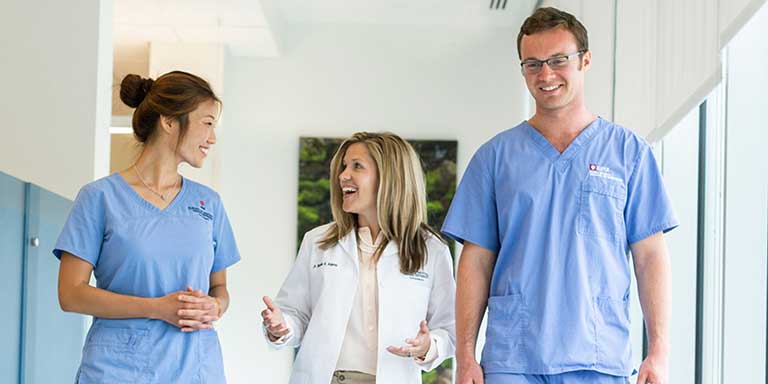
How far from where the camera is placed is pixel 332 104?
8562 millimetres

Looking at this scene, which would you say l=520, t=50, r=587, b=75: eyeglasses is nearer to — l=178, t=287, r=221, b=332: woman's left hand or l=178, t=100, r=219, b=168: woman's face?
l=178, t=100, r=219, b=168: woman's face

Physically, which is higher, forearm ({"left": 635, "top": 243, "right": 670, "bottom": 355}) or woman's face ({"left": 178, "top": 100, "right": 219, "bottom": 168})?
woman's face ({"left": 178, "top": 100, "right": 219, "bottom": 168})

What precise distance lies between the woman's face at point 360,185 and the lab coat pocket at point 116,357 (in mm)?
970

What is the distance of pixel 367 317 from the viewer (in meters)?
3.38

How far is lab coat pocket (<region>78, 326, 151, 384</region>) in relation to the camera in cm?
271

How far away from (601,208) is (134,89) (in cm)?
124

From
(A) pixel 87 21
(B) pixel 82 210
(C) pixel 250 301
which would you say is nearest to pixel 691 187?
(A) pixel 87 21

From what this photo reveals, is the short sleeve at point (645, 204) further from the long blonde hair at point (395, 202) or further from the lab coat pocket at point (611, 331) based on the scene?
the long blonde hair at point (395, 202)

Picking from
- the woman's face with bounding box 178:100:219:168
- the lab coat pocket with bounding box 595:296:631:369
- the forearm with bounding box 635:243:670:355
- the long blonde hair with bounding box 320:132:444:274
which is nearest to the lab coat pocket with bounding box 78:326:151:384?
the woman's face with bounding box 178:100:219:168

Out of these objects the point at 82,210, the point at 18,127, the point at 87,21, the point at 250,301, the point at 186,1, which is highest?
the point at 186,1

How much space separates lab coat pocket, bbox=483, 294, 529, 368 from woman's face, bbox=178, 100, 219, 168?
2.84 feet

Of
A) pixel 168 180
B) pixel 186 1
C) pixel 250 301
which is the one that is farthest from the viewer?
pixel 250 301

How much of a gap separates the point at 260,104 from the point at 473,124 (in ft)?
5.28

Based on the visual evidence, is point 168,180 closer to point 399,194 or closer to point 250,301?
point 399,194
